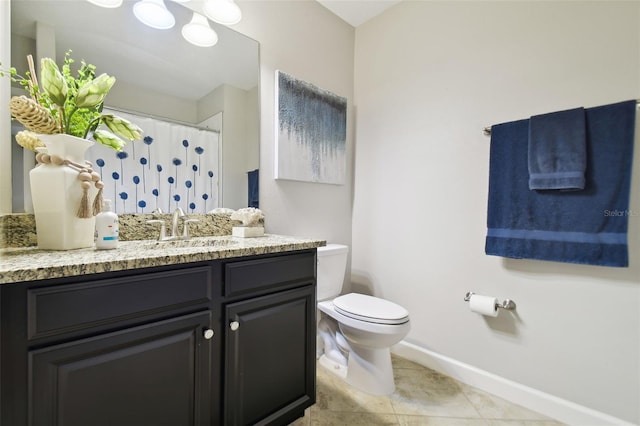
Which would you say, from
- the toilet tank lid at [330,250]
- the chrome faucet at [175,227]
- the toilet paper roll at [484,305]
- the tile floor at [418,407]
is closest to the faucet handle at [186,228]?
the chrome faucet at [175,227]

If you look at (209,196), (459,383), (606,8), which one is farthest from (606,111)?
(209,196)

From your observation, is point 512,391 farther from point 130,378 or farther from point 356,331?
point 130,378

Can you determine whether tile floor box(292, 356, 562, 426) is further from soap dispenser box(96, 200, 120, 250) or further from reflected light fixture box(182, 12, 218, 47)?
reflected light fixture box(182, 12, 218, 47)

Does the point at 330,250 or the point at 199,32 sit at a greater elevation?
the point at 199,32

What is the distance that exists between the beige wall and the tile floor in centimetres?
17

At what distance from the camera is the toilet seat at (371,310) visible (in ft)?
4.85

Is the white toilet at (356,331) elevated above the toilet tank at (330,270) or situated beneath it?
situated beneath

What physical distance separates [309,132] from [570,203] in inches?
60.3

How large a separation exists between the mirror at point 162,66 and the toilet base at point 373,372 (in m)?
1.18

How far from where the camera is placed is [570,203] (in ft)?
4.42

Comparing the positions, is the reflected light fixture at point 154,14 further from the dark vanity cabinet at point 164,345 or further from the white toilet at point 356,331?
the white toilet at point 356,331

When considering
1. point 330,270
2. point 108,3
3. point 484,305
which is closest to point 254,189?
point 330,270

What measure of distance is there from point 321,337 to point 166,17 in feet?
6.96

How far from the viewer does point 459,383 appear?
169 centimetres
